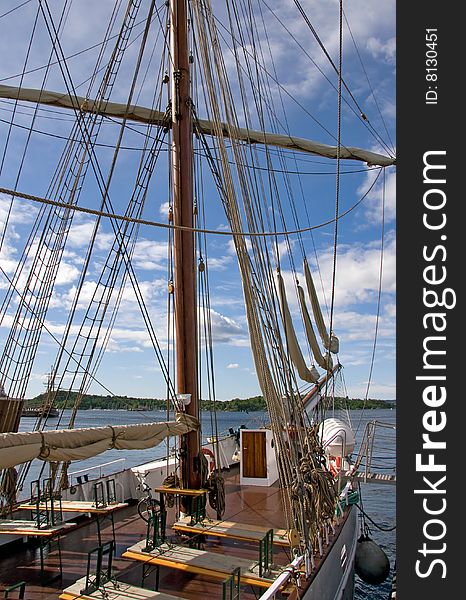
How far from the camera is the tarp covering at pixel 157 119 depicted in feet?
39.3

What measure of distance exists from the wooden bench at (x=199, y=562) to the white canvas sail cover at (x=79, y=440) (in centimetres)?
128

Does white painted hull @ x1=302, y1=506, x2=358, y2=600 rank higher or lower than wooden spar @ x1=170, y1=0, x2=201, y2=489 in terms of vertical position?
lower

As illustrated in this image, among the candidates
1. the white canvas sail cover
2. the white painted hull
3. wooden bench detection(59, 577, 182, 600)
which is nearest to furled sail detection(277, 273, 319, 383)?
the white painted hull

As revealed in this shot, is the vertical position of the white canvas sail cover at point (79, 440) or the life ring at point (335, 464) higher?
the white canvas sail cover at point (79, 440)

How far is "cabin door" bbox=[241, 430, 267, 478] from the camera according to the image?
11.7 m

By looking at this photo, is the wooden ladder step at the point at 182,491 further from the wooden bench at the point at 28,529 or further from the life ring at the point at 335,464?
the life ring at the point at 335,464

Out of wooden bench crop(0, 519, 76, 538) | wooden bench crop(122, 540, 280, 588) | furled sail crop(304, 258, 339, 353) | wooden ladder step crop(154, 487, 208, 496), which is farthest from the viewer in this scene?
furled sail crop(304, 258, 339, 353)

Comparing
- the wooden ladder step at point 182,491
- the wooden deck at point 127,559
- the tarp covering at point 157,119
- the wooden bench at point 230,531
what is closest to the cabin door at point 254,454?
the wooden deck at point 127,559

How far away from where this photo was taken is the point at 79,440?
578 cm

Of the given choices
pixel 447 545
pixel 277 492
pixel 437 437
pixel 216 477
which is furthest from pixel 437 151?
→ pixel 277 492

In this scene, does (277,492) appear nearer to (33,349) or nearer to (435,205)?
(33,349)

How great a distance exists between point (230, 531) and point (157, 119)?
9427mm

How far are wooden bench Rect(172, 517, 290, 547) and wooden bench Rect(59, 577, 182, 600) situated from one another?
182 cm

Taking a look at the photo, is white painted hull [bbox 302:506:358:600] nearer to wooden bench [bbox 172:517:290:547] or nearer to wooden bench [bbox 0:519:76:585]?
wooden bench [bbox 172:517:290:547]
